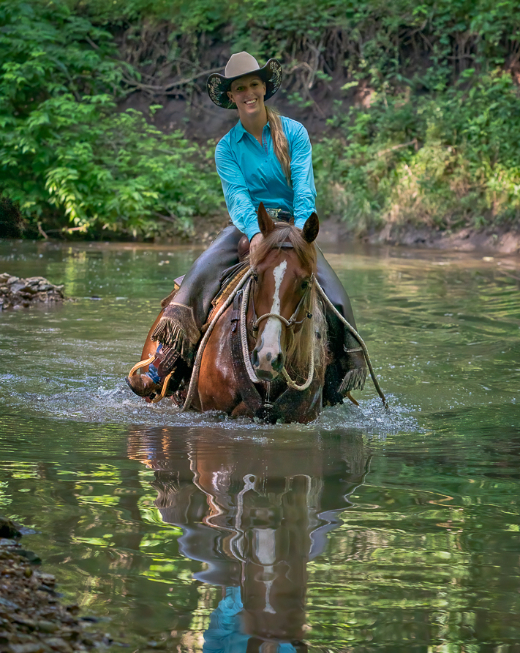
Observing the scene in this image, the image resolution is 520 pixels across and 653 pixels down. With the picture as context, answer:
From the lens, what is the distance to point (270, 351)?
13.8ft

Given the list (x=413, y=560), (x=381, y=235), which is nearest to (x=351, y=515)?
(x=413, y=560)

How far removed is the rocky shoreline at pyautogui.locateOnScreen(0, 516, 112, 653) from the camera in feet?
7.60

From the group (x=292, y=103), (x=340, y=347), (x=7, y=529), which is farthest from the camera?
(x=292, y=103)

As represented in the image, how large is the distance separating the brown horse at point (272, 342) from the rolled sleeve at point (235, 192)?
1.46 feet

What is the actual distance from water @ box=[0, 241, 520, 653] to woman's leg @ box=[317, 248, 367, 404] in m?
0.24

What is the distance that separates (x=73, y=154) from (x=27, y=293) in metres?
10.5

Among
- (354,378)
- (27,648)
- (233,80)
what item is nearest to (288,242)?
(354,378)

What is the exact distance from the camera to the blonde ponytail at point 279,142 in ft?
18.0

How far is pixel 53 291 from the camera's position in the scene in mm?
11383

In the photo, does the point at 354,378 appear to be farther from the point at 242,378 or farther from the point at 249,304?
the point at 249,304

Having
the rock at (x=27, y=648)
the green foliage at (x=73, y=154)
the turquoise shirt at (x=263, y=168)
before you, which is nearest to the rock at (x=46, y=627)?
the rock at (x=27, y=648)

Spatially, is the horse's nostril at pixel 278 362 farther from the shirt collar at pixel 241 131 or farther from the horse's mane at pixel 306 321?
the shirt collar at pixel 241 131

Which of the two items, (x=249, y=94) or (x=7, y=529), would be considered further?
(x=249, y=94)

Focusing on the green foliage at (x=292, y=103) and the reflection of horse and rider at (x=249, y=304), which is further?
the green foliage at (x=292, y=103)
